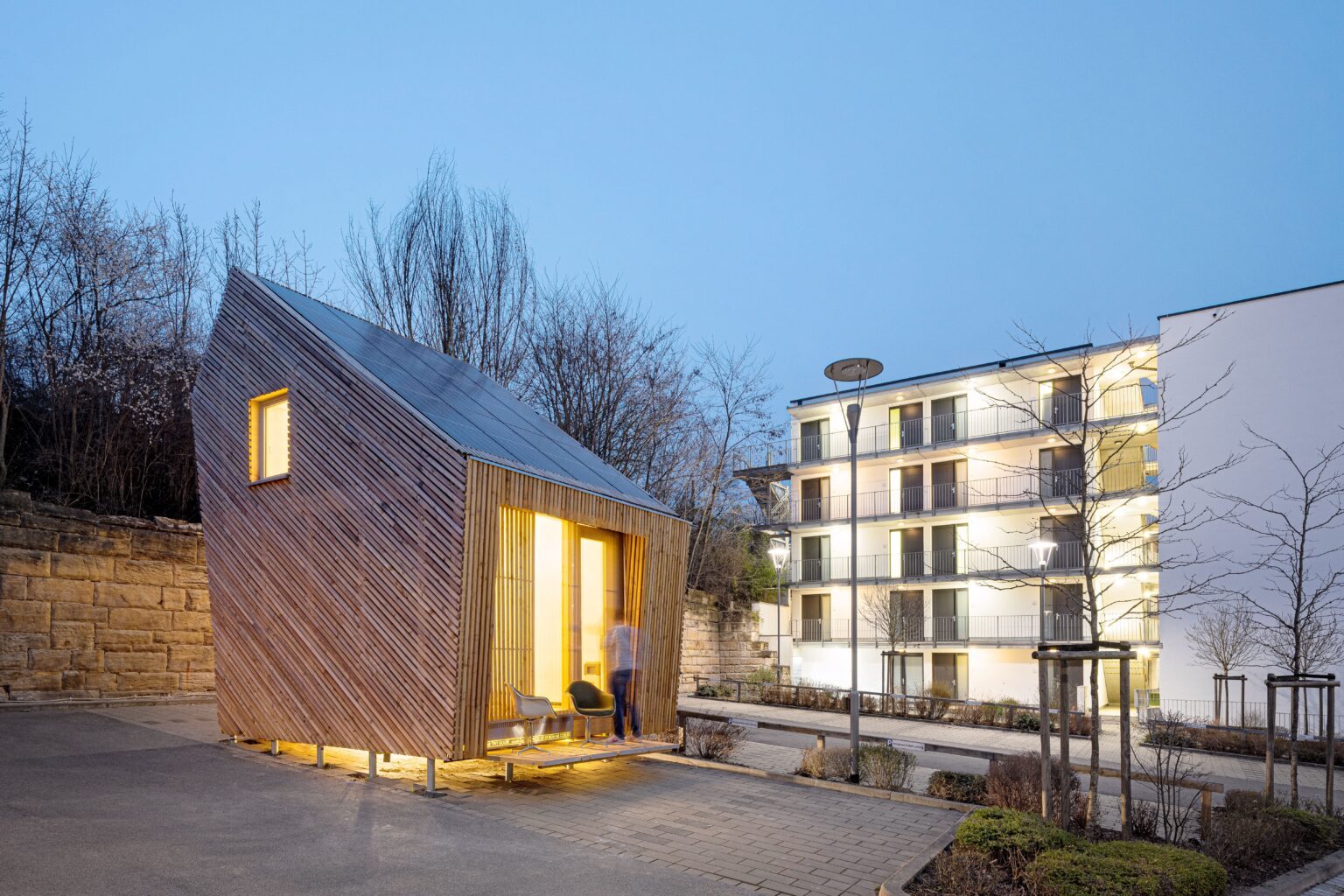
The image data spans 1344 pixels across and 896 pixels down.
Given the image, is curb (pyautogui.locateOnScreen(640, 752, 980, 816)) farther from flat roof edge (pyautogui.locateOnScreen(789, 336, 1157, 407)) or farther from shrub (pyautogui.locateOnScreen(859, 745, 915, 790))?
flat roof edge (pyautogui.locateOnScreen(789, 336, 1157, 407))

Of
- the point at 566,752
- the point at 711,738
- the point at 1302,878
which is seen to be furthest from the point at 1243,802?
the point at 566,752

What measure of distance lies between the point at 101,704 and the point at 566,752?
7.13 metres

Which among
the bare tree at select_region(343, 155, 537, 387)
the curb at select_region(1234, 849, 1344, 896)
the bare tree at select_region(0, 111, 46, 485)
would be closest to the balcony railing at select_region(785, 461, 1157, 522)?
the bare tree at select_region(343, 155, 537, 387)

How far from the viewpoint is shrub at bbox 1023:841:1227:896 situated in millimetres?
5562

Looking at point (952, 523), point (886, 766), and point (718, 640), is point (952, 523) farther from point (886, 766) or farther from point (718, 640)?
point (886, 766)

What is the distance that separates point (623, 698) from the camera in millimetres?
10492

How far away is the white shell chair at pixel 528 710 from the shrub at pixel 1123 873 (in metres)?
4.87

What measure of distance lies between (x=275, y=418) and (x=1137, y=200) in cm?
17088

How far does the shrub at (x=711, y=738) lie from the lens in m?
11.3

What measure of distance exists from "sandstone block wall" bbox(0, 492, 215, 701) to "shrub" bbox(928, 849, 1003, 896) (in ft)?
33.2

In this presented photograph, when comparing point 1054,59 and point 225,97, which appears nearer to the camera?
point 225,97

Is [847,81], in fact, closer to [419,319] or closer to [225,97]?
[225,97]

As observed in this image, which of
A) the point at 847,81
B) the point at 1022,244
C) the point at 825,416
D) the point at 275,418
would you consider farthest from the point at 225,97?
the point at 275,418

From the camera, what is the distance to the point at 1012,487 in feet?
100
